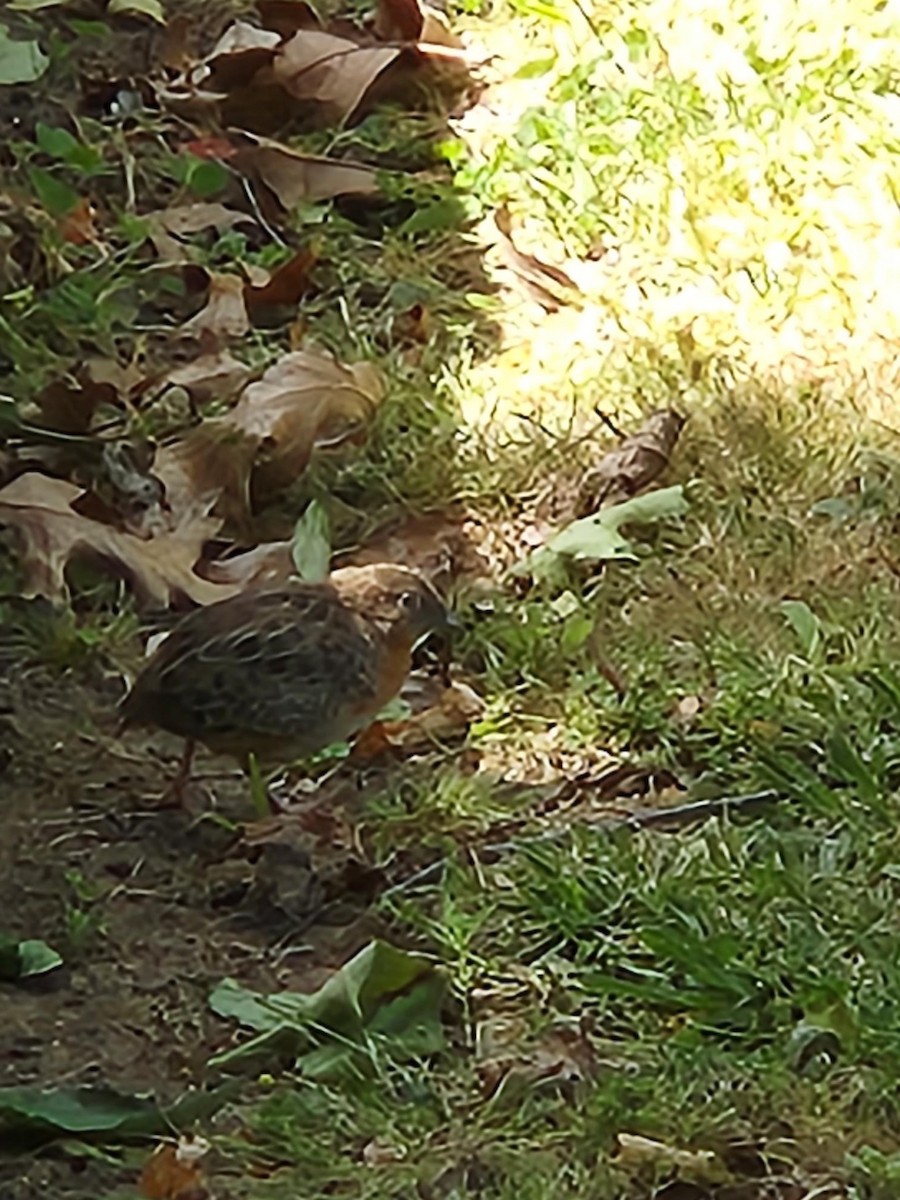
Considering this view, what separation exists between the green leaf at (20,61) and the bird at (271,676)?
2073mm

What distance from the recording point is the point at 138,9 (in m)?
5.78

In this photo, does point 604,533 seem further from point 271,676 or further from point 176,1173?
point 176,1173

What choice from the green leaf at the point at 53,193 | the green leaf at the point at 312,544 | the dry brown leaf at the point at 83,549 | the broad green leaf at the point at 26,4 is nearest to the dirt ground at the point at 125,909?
the dry brown leaf at the point at 83,549

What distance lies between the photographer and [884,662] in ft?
12.7

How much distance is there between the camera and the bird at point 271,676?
11.6 ft

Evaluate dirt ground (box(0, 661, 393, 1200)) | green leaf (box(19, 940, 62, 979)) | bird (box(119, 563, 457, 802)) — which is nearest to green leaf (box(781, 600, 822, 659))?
bird (box(119, 563, 457, 802))

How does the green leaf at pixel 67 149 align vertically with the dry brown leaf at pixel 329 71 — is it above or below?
below

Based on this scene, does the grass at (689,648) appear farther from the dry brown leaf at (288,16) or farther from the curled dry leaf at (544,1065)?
the dry brown leaf at (288,16)

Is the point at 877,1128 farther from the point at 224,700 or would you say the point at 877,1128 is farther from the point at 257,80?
the point at 257,80

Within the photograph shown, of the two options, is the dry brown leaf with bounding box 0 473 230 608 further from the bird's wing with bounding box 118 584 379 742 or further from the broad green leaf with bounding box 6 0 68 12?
the broad green leaf with bounding box 6 0 68 12

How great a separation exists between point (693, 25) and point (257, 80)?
0.98 m

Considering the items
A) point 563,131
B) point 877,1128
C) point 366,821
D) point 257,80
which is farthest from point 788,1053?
point 257,80

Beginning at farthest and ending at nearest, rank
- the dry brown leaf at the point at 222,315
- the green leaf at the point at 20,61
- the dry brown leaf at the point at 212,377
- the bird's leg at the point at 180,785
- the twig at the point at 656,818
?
the green leaf at the point at 20,61
the dry brown leaf at the point at 222,315
the dry brown leaf at the point at 212,377
the bird's leg at the point at 180,785
the twig at the point at 656,818

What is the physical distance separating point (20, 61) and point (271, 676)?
2394 millimetres
